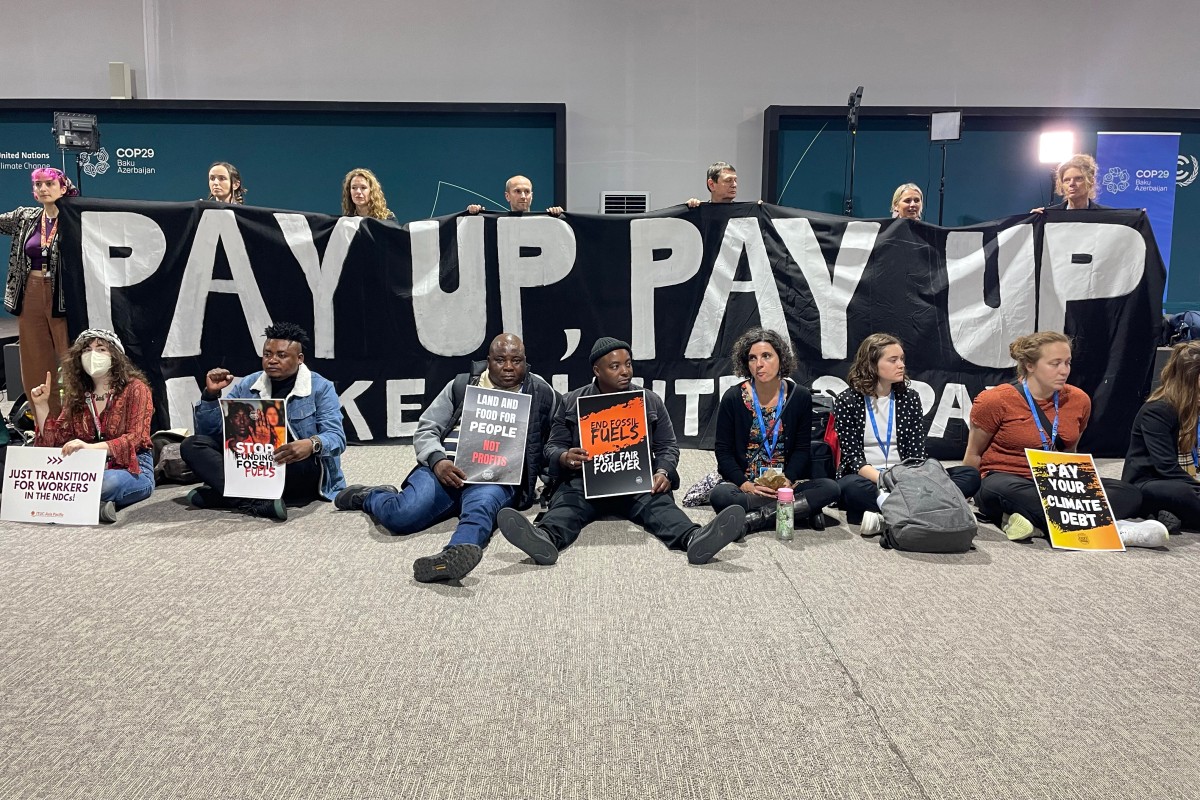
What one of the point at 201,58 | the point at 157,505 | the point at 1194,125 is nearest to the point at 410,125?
the point at 201,58

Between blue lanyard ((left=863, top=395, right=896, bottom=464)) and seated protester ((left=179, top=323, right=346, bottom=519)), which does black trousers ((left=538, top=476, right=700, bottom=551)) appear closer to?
blue lanyard ((left=863, top=395, right=896, bottom=464))

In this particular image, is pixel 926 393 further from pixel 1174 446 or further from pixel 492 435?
pixel 492 435

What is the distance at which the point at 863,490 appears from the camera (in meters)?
4.16

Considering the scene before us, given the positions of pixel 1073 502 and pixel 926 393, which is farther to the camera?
pixel 926 393

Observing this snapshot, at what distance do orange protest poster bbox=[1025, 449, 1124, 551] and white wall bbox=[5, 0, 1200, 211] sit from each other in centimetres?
553

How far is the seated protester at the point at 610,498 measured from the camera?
385 centimetres

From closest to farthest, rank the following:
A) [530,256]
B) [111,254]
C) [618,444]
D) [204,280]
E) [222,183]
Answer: [618,444] → [111,254] → [204,280] → [530,256] → [222,183]

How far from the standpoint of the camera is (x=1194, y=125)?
8875 millimetres

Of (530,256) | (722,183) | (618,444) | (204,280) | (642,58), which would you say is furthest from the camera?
(642,58)

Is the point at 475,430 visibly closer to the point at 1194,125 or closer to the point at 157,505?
the point at 157,505

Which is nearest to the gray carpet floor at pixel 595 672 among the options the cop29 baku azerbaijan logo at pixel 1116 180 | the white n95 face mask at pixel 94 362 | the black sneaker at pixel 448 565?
the black sneaker at pixel 448 565

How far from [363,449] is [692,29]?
5570 millimetres

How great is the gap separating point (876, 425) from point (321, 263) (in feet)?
11.7

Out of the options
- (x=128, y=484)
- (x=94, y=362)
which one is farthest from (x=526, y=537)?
(x=94, y=362)
